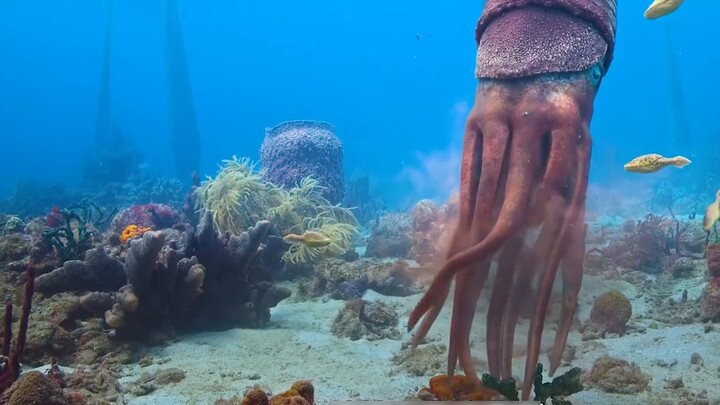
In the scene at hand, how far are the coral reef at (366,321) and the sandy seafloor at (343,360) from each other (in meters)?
0.13

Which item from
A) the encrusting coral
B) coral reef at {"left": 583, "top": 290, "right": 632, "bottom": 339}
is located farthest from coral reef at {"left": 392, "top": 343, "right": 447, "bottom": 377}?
the encrusting coral

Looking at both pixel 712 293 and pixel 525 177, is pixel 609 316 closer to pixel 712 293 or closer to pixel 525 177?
pixel 712 293

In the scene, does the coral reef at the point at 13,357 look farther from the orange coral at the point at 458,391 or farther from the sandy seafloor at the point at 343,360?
the orange coral at the point at 458,391

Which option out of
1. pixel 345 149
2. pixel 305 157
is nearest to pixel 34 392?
pixel 305 157

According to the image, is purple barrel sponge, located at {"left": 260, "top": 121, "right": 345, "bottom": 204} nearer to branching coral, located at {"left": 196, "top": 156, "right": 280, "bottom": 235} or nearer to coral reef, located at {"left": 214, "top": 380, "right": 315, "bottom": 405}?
branching coral, located at {"left": 196, "top": 156, "right": 280, "bottom": 235}

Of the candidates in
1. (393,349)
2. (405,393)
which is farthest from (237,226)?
(405,393)

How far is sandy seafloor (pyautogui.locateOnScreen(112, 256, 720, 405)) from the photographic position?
3.54m

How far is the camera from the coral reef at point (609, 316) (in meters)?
4.82

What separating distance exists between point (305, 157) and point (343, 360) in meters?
7.76

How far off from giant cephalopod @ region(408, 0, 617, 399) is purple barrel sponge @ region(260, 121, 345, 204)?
8.41 meters

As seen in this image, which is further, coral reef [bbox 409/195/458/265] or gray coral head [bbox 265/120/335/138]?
gray coral head [bbox 265/120/335/138]

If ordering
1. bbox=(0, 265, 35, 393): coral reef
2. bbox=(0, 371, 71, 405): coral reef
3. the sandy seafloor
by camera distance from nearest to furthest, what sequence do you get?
bbox=(0, 371, 71, 405): coral reef → bbox=(0, 265, 35, 393): coral reef → the sandy seafloor

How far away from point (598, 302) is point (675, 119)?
34538 mm

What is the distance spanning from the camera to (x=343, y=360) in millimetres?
4488
